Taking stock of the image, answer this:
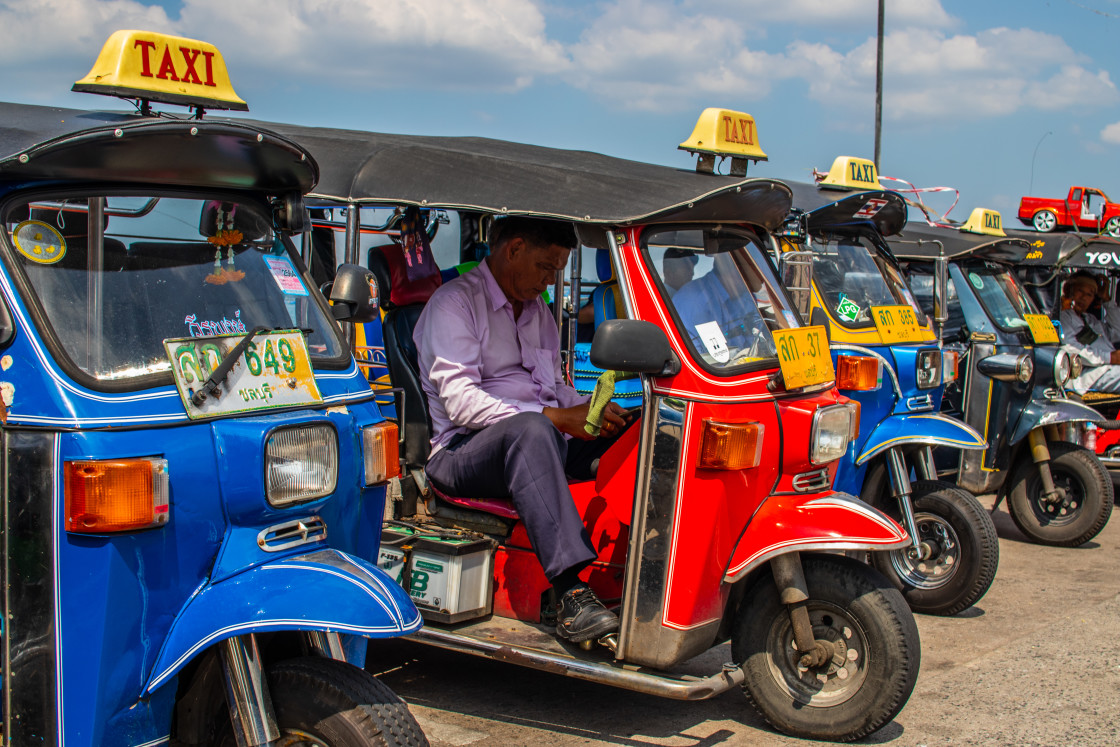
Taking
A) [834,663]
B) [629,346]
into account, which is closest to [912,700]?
[834,663]

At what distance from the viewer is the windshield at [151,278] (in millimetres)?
2740

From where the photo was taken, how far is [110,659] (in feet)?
8.63

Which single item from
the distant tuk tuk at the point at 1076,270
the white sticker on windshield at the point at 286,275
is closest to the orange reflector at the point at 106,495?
the white sticker on windshield at the point at 286,275

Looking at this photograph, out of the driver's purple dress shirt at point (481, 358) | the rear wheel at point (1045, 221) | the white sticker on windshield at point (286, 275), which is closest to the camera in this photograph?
the white sticker on windshield at point (286, 275)

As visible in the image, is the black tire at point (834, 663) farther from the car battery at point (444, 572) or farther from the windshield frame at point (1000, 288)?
the windshield frame at point (1000, 288)

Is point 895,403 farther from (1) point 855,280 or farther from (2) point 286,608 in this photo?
(2) point 286,608

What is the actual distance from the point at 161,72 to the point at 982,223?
7.25m

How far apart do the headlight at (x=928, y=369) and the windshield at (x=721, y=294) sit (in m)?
2.15

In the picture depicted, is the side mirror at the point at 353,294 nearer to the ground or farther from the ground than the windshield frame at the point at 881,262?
nearer to the ground

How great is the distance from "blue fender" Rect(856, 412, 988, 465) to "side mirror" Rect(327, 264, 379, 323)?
3054 mm

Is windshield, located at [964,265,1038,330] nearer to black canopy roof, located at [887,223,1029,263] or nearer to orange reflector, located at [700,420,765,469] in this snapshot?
Answer: black canopy roof, located at [887,223,1029,263]

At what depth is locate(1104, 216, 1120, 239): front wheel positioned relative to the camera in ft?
38.2

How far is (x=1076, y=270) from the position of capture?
10133 millimetres

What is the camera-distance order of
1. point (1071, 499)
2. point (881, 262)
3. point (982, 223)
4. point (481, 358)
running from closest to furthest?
point (481, 358)
point (881, 262)
point (1071, 499)
point (982, 223)
